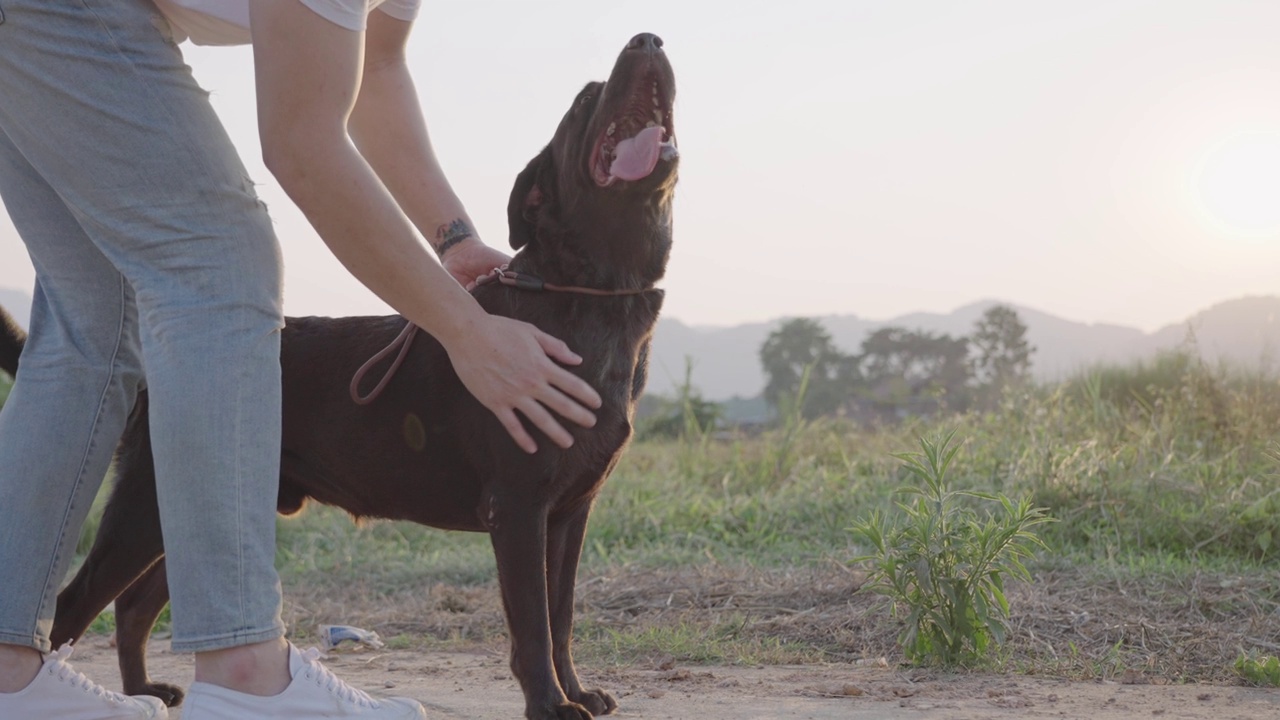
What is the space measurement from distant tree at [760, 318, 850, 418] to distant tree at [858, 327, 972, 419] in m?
0.31

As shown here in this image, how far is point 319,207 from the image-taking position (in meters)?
1.88

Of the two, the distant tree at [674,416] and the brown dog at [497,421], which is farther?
the distant tree at [674,416]

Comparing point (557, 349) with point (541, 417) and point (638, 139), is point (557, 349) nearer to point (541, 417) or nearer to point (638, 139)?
point (541, 417)

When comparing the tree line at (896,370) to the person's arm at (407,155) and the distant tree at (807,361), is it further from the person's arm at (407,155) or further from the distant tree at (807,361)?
the person's arm at (407,155)

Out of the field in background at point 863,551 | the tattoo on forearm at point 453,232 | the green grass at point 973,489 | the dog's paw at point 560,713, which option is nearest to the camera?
the dog's paw at point 560,713

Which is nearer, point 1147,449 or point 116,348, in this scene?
point 116,348

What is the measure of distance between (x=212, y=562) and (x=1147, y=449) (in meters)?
4.96

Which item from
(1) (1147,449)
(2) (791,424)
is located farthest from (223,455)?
(2) (791,424)

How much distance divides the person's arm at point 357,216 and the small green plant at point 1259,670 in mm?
1826

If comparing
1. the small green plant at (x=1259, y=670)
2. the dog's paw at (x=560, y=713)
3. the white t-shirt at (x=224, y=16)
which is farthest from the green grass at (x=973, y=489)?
the white t-shirt at (x=224, y=16)

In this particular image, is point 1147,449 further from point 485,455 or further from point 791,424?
point 485,455

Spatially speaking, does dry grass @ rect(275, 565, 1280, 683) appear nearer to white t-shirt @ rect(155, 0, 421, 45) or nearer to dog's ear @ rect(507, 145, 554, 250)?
dog's ear @ rect(507, 145, 554, 250)

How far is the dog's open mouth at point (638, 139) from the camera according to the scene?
104 inches

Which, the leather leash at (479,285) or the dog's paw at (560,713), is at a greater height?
the leather leash at (479,285)
